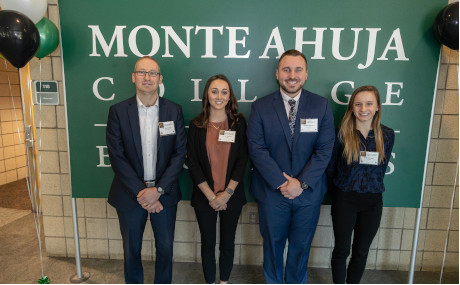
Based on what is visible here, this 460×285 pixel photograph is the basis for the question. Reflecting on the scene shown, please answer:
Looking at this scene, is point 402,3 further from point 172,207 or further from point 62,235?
point 62,235

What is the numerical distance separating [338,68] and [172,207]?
58.9 inches

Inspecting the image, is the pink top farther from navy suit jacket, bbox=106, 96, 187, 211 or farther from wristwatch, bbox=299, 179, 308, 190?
wristwatch, bbox=299, 179, 308, 190

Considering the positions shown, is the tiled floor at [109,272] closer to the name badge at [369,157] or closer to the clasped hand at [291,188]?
the clasped hand at [291,188]

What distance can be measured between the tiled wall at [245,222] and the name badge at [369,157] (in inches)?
30.2

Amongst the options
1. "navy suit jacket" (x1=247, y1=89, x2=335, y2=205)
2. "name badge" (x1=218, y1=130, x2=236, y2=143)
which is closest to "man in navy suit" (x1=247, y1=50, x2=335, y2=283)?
"navy suit jacket" (x1=247, y1=89, x2=335, y2=205)

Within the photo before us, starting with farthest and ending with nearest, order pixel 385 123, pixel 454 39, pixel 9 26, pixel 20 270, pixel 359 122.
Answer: pixel 20 270, pixel 385 123, pixel 359 122, pixel 454 39, pixel 9 26

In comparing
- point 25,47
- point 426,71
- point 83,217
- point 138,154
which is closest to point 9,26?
point 25,47

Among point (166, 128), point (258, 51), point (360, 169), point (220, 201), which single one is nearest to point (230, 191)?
point (220, 201)

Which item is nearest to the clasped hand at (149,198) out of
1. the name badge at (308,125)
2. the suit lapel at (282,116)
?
the suit lapel at (282,116)

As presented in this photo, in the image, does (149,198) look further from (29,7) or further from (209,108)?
(29,7)

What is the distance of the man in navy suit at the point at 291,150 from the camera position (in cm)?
185

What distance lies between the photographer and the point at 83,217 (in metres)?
2.61

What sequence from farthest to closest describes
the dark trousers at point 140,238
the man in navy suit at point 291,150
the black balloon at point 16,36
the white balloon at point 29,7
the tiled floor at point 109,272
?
the tiled floor at point 109,272 < the dark trousers at point 140,238 < the man in navy suit at point 291,150 < the white balloon at point 29,7 < the black balloon at point 16,36

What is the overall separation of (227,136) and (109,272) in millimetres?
1602
